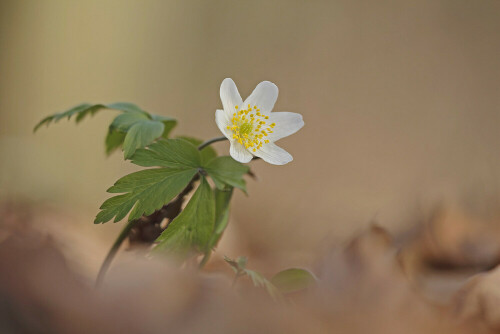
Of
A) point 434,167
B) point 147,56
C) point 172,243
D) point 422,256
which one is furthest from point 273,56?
point 172,243

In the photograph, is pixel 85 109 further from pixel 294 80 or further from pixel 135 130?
pixel 294 80

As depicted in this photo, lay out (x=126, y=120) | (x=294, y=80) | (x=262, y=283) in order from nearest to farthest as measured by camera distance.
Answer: (x=262, y=283), (x=126, y=120), (x=294, y=80)

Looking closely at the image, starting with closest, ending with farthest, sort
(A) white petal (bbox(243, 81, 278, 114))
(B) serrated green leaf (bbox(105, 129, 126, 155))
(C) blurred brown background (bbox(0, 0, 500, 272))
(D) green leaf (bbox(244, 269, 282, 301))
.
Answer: (D) green leaf (bbox(244, 269, 282, 301)) < (A) white petal (bbox(243, 81, 278, 114)) < (B) serrated green leaf (bbox(105, 129, 126, 155)) < (C) blurred brown background (bbox(0, 0, 500, 272))

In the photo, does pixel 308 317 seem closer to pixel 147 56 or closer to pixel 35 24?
pixel 147 56

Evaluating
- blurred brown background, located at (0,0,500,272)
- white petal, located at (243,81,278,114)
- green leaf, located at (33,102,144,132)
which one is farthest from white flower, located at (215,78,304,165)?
blurred brown background, located at (0,0,500,272)

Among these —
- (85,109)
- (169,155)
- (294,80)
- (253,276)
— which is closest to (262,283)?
(253,276)

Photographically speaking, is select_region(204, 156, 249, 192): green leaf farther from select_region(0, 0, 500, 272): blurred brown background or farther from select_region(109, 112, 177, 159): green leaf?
select_region(0, 0, 500, 272): blurred brown background

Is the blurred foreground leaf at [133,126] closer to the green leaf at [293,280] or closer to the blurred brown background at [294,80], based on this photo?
the green leaf at [293,280]
